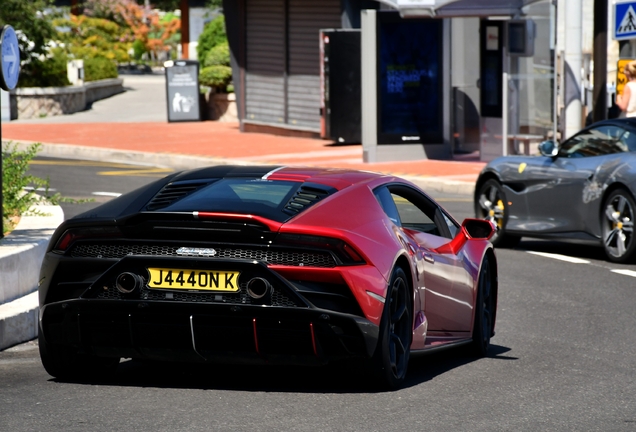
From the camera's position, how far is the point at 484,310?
26.7ft

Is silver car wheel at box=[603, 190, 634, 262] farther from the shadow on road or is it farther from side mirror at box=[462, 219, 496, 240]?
the shadow on road

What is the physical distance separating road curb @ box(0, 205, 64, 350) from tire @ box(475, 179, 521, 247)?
18.9 ft

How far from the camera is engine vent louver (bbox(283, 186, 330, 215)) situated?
6.39m

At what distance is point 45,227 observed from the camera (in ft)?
33.0

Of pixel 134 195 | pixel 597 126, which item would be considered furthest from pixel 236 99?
pixel 134 195

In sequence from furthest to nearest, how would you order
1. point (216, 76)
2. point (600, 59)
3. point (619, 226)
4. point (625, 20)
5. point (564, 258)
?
1. point (216, 76)
2. point (600, 59)
3. point (625, 20)
4. point (564, 258)
5. point (619, 226)

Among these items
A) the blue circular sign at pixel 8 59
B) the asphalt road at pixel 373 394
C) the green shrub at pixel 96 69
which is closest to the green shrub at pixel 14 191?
the blue circular sign at pixel 8 59

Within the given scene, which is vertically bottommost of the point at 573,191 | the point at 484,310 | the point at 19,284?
the point at 484,310

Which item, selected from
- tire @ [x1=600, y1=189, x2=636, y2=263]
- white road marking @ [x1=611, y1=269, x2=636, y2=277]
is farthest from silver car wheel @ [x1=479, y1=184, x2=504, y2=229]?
Answer: white road marking @ [x1=611, y1=269, x2=636, y2=277]

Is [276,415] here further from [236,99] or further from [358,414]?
[236,99]

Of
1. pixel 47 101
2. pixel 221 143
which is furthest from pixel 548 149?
pixel 47 101

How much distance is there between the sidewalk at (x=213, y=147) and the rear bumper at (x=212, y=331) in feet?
44.9

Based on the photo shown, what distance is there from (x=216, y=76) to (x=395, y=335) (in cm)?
2895

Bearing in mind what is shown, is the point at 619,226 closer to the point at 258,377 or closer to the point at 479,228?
the point at 479,228
